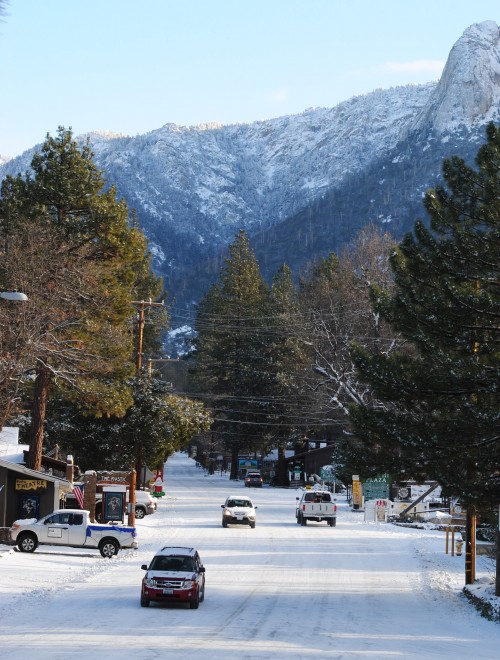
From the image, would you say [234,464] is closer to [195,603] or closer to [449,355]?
[449,355]

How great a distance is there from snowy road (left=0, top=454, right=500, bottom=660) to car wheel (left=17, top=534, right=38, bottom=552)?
1.61 feet

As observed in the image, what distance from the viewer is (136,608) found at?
23.0m

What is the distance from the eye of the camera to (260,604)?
79.4ft

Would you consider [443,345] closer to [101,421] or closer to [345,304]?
[101,421]

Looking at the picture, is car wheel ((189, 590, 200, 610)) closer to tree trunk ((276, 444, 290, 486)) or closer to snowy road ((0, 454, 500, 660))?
snowy road ((0, 454, 500, 660))

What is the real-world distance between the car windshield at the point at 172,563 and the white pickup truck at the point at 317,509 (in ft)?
86.3

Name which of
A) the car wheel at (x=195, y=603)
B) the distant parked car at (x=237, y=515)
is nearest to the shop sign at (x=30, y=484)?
the distant parked car at (x=237, y=515)

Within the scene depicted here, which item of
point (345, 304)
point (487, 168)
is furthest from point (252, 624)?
point (345, 304)

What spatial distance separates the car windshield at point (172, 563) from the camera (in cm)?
2381

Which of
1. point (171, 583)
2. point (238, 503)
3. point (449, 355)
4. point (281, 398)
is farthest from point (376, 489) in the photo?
point (281, 398)

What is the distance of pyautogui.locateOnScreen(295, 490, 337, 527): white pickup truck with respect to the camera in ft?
164

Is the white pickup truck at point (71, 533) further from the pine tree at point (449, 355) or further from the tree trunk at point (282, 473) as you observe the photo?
the tree trunk at point (282, 473)

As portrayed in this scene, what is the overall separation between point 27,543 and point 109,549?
3135 mm

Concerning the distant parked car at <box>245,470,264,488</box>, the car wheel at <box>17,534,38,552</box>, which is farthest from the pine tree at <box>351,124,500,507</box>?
the distant parked car at <box>245,470,264,488</box>
